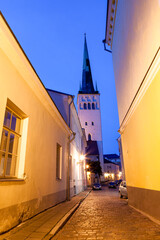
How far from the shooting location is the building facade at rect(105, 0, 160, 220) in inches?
209

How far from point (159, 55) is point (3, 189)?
527 centimetres

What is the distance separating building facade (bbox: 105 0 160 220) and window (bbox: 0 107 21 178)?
4.48 m

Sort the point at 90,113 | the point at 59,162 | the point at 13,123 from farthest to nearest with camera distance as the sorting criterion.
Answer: the point at 90,113 < the point at 59,162 < the point at 13,123

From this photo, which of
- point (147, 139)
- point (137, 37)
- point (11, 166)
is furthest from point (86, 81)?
point (11, 166)

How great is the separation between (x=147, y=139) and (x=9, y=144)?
4.80m

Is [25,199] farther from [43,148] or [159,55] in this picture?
[159,55]

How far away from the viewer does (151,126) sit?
19.1 ft

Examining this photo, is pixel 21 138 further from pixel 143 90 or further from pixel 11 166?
pixel 143 90

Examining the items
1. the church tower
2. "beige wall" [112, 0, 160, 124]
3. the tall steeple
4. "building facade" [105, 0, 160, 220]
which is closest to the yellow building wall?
"building facade" [105, 0, 160, 220]

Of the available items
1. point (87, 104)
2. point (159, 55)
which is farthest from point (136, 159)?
point (87, 104)

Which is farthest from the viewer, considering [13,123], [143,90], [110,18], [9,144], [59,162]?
[110,18]

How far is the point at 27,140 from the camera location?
5.59 m

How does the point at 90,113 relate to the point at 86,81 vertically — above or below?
below

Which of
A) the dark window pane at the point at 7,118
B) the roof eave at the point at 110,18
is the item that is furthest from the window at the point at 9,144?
the roof eave at the point at 110,18
